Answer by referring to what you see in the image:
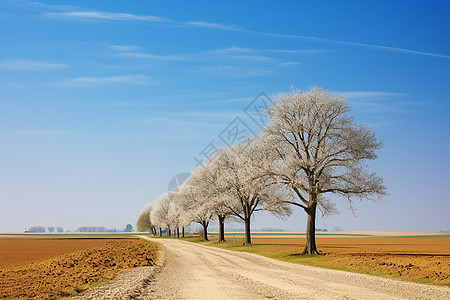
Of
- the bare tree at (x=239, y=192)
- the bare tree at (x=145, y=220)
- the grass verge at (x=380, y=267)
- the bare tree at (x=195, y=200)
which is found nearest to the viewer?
the grass verge at (x=380, y=267)

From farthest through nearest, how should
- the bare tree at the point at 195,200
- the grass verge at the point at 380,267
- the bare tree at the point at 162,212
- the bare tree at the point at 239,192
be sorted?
the bare tree at the point at 162,212
the bare tree at the point at 195,200
the bare tree at the point at 239,192
the grass verge at the point at 380,267

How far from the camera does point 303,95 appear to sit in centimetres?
3434

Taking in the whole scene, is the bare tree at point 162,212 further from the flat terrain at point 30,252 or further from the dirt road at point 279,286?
the dirt road at point 279,286

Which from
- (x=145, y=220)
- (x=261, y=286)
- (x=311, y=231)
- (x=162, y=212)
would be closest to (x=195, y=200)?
(x=311, y=231)

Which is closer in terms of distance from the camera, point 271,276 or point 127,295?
point 127,295

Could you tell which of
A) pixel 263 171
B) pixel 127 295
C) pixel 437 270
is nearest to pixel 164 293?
pixel 127 295

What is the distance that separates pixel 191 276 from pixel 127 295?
6.79 metres

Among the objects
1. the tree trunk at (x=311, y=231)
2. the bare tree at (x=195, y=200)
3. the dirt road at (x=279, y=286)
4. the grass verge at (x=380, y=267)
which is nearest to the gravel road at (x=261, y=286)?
the dirt road at (x=279, y=286)

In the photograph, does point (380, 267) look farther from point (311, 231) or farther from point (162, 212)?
point (162, 212)

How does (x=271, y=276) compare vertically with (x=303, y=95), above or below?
below

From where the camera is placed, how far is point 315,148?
34188mm

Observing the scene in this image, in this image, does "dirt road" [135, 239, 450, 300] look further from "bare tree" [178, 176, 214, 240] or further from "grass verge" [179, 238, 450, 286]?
"bare tree" [178, 176, 214, 240]

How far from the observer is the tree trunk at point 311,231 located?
34594mm

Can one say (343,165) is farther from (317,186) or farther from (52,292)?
(52,292)
